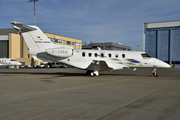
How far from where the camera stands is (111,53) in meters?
21.1

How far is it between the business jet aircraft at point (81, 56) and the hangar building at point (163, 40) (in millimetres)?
37401

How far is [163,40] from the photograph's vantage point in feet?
184

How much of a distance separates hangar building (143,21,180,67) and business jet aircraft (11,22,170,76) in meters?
37.4

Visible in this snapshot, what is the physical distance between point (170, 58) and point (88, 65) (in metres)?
42.8

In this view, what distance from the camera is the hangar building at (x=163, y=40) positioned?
180 ft

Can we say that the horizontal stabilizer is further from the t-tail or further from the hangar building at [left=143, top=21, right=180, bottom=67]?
the hangar building at [left=143, top=21, right=180, bottom=67]

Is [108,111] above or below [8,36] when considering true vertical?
below

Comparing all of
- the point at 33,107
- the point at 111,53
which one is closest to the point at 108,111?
the point at 33,107

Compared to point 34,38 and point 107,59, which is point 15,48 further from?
point 107,59

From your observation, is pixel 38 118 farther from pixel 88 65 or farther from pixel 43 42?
pixel 43 42

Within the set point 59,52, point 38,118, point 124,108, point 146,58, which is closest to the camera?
point 38,118

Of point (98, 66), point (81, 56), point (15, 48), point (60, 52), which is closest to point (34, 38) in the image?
point (60, 52)

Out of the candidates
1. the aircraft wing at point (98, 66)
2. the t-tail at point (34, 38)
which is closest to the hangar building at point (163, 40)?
the aircraft wing at point (98, 66)

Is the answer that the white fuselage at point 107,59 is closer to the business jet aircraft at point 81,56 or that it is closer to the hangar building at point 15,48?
the business jet aircraft at point 81,56
